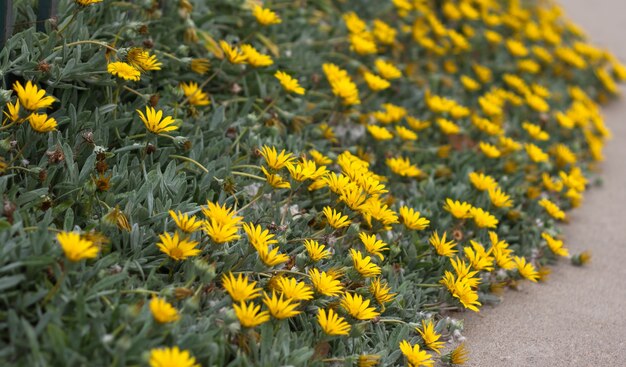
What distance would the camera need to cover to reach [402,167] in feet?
11.5

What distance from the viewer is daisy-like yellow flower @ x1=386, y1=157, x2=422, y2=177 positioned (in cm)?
347

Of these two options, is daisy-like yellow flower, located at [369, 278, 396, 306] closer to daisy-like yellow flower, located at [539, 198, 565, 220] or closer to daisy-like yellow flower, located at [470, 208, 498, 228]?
daisy-like yellow flower, located at [470, 208, 498, 228]

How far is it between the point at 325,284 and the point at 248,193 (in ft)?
2.27

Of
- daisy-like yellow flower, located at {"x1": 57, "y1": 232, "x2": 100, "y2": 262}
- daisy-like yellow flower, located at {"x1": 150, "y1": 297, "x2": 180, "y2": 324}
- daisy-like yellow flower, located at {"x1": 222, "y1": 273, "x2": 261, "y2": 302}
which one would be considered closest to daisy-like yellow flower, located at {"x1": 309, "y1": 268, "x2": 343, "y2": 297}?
daisy-like yellow flower, located at {"x1": 222, "y1": 273, "x2": 261, "y2": 302}

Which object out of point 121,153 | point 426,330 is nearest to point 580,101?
point 426,330

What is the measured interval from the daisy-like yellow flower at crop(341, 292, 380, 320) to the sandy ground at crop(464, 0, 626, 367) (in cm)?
52

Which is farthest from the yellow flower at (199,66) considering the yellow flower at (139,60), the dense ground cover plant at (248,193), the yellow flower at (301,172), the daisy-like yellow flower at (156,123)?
the yellow flower at (301,172)

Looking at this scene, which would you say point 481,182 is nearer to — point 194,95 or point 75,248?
point 194,95

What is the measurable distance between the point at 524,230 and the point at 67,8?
7.43 ft

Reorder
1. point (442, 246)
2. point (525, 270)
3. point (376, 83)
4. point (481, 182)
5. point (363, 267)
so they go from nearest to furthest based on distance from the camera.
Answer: point (363, 267), point (442, 246), point (525, 270), point (481, 182), point (376, 83)

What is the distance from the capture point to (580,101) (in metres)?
5.14

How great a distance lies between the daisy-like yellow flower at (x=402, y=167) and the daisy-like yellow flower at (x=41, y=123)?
1.57 meters

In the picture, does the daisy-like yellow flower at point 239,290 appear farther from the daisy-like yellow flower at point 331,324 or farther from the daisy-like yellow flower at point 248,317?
the daisy-like yellow flower at point 331,324

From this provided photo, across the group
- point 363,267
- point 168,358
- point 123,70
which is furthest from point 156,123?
point 168,358
